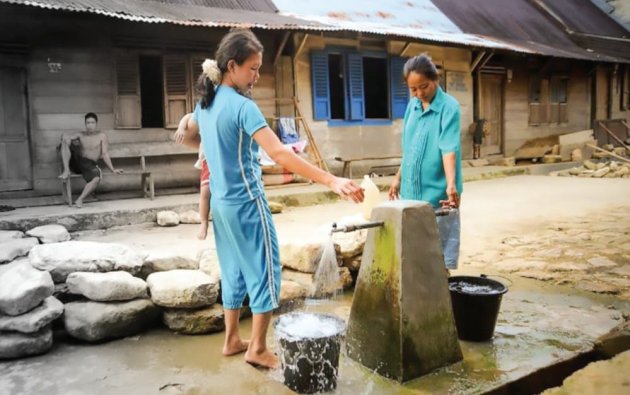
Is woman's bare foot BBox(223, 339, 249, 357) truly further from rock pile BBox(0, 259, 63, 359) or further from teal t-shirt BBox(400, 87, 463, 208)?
teal t-shirt BBox(400, 87, 463, 208)

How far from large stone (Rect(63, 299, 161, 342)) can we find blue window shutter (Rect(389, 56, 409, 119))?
11293mm

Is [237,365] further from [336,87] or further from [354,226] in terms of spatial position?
[336,87]

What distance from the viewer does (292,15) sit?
40.9ft

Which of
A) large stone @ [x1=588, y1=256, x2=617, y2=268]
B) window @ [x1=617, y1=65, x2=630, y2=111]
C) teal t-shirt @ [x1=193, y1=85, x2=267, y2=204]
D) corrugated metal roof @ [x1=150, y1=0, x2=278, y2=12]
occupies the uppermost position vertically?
corrugated metal roof @ [x1=150, y1=0, x2=278, y2=12]

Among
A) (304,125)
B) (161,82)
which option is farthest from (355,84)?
(161,82)

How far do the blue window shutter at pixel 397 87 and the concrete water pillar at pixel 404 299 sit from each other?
37.7 ft

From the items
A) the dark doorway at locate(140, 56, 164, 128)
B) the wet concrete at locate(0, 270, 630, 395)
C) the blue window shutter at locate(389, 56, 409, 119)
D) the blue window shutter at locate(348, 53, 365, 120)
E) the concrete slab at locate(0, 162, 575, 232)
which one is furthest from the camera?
the blue window shutter at locate(389, 56, 409, 119)

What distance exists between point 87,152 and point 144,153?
110 centimetres

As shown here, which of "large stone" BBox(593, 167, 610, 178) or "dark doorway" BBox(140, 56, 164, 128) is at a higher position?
"dark doorway" BBox(140, 56, 164, 128)

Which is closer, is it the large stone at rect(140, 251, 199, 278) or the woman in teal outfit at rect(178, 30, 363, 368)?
the woman in teal outfit at rect(178, 30, 363, 368)

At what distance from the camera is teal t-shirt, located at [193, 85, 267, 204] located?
289 centimetres

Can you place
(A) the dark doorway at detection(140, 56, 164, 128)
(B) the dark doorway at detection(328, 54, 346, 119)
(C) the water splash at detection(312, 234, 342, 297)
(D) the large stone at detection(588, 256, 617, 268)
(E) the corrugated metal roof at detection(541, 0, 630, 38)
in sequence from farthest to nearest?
(E) the corrugated metal roof at detection(541, 0, 630, 38)
(B) the dark doorway at detection(328, 54, 346, 119)
(A) the dark doorway at detection(140, 56, 164, 128)
(D) the large stone at detection(588, 256, 617, 268)
(C) the water splash at detection(312, 234, 342, 297)

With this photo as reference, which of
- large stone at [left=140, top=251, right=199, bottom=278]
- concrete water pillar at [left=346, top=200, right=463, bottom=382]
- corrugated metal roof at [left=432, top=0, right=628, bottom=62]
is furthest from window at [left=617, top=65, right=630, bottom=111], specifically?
concrete water pillar at [left=346, top=200, right=463, bottom=382]

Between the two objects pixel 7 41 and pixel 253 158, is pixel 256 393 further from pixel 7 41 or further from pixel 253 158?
pixel 7 41
